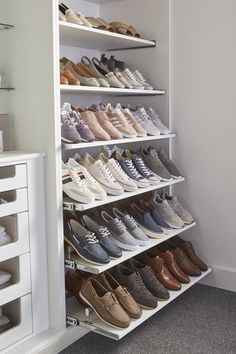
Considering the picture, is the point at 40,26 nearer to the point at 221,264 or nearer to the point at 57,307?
the point at 57,307

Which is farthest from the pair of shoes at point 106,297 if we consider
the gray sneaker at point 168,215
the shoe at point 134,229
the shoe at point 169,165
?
the shoe at point 169,165

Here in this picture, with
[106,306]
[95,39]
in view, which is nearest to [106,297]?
[106,306]

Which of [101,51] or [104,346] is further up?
[101,51]

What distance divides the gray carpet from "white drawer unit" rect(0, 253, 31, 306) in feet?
1.23

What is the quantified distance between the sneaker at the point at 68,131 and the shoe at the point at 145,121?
627 mm

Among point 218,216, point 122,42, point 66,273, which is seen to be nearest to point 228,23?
point 122,42

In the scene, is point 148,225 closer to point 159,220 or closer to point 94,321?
point 159,220

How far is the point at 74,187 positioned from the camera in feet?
6.98

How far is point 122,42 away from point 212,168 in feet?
3.14

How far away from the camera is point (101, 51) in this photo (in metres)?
3.04

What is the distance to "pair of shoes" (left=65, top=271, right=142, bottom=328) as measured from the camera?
2.09 metres

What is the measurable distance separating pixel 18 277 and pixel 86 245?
1.12 ft

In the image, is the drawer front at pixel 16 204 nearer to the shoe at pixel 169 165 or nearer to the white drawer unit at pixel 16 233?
the white drawer unit at pixel 16 233

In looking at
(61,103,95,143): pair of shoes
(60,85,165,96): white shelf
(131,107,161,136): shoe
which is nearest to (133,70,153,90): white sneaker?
(60,85,165,96): white shelf
